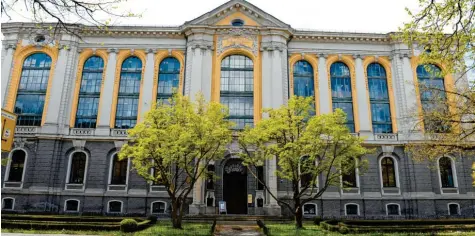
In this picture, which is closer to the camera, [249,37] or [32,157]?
[32,157]

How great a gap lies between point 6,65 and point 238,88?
22939 millimetres

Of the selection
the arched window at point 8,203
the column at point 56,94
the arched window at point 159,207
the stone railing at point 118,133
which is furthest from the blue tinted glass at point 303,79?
the arched window at point 8,203

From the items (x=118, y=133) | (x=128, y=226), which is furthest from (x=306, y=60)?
(x=128, y=226)

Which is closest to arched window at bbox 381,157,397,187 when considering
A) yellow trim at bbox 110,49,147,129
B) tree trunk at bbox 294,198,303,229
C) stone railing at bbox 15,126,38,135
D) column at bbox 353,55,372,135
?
column at bbox 353,55,372,135

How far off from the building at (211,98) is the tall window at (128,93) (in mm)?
109

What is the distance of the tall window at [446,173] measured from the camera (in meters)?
32.6

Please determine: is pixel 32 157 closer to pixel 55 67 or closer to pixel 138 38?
pixel 55 67

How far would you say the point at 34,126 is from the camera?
107 ft

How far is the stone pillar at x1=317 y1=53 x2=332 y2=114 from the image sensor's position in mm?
34438

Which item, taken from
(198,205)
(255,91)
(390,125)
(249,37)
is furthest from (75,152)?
(390,125)

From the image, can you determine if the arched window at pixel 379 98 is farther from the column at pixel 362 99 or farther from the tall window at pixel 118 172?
the tall window at pixel 118 172

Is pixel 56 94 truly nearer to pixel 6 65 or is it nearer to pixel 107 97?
pixel 107 97

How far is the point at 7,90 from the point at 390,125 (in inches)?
1481

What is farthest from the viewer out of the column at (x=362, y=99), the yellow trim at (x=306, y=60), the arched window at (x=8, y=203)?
the yellow trim at (x=306, y=60)
